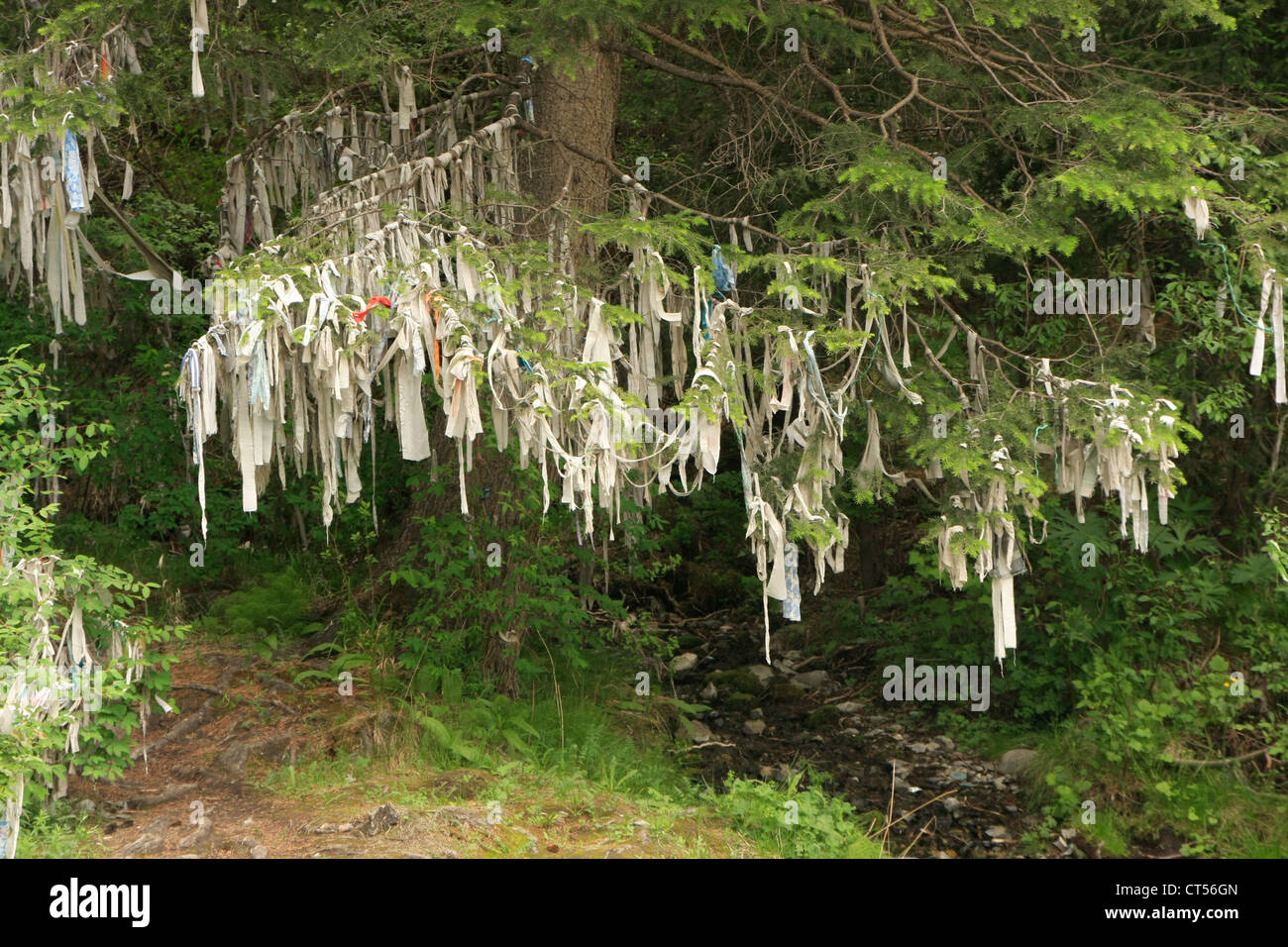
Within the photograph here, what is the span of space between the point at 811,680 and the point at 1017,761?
6.57 ft

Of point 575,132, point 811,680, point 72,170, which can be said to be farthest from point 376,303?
point 811,680

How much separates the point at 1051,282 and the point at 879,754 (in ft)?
11.4

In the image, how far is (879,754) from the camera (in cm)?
866

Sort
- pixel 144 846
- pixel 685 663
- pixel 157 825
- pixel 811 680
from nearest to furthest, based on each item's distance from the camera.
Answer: pixel 144 846 → pixel 157 825 → pixel 811 680 → pixel 685 663

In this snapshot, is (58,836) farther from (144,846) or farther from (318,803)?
(318,803)

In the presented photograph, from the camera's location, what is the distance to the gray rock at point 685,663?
9.85 m

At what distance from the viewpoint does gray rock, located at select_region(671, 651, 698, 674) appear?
9852 mm

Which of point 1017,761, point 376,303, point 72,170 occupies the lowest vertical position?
point 1017,761

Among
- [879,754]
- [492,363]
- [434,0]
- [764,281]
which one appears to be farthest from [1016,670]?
[434,0]

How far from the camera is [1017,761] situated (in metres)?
8.34

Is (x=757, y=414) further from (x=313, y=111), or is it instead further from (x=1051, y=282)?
(x=313, y=111)

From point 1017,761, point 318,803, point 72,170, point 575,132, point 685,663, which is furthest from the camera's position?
point 685,663

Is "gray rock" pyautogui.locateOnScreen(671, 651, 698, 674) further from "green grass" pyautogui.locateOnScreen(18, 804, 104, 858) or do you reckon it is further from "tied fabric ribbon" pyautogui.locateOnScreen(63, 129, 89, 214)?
"tied fabric ribbon" pyautogui.locateOnScreen(63, 129, 89, 214)

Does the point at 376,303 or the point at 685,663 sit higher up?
the point at 376,303
